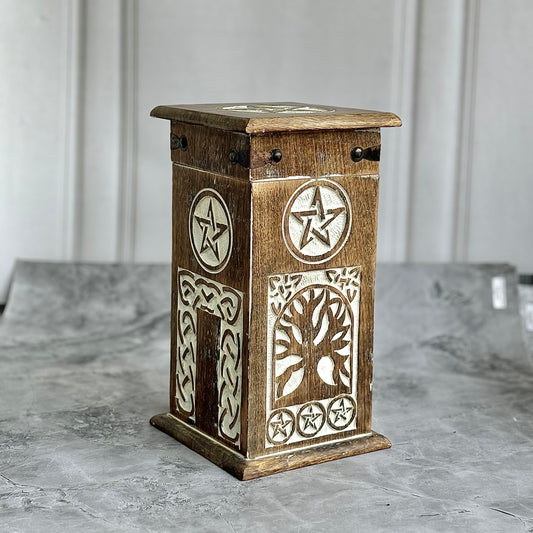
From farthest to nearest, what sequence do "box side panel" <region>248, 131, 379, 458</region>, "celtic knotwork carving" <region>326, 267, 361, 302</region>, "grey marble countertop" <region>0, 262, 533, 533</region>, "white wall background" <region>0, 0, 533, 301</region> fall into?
"white wall background" <region>0, 0, 533, 301</region> < "celtic knotwork carving" <region>326, 267, 361, 302</region> < "box side panel" <region>248, 131, 379, 458</region> < "grey marble countertop" <region>0, 262, 533, 533</region>

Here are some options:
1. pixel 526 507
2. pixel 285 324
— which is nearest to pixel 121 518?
pixel 285 324

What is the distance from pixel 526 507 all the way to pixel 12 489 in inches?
42.9

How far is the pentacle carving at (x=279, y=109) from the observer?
2.23 metres

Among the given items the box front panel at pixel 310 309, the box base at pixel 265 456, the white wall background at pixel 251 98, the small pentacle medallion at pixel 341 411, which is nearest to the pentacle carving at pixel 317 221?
the box front panel at pixel 310 309

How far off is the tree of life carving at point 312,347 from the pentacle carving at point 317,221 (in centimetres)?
9

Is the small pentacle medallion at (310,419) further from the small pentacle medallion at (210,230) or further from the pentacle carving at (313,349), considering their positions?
the small pentacle medallion at (210,230)

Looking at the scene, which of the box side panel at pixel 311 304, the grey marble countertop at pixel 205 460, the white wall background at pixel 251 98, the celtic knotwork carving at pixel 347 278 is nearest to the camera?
the grey marble countertop at pixel 205 460

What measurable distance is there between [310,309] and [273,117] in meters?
0.45

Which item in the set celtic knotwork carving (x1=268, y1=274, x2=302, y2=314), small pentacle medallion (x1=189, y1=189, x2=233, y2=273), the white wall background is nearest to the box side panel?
celtic knotwork carving (x1=268, y1=274, x2=302, y2=314)

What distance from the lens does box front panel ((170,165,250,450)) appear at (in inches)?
85.5

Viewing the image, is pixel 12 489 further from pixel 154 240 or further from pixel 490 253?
pixel 490 253

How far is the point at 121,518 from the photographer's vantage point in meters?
2.00

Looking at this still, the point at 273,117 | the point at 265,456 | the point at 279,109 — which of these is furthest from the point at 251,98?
the point at 265,456

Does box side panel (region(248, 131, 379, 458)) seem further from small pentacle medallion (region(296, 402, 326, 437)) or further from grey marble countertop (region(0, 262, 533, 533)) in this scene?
grey marble countertop (region(0, 262, 533, 533))
